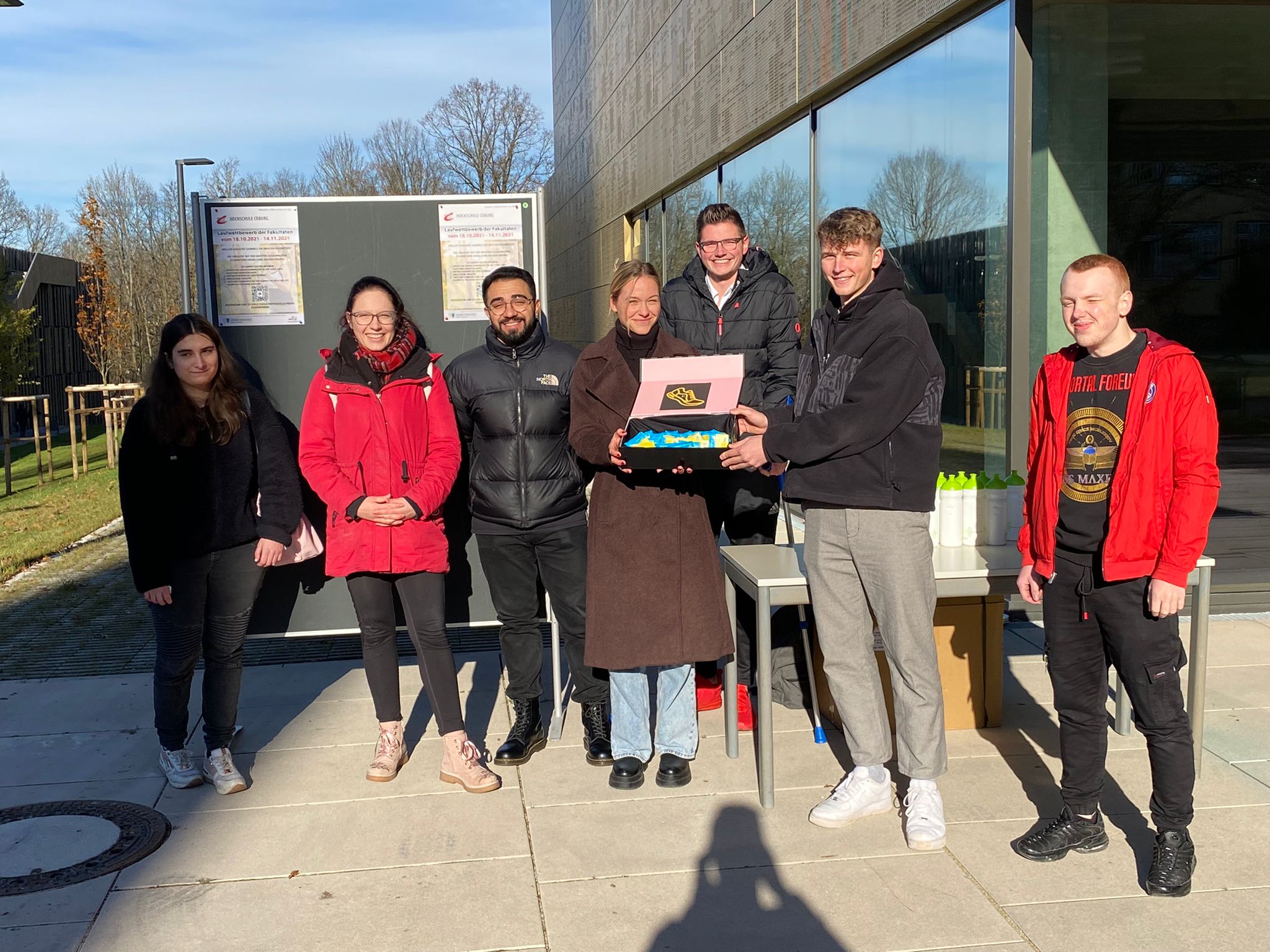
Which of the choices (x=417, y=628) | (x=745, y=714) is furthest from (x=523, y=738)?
(x=745, y=714)

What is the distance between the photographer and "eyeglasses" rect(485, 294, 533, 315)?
4.57 m

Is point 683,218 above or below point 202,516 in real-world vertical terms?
above

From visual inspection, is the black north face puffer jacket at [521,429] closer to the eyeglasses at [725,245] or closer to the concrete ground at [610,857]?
the eyeglasses at [725,245]

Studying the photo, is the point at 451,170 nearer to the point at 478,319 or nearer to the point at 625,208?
the point at 625,208

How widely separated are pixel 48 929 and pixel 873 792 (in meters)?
2.61

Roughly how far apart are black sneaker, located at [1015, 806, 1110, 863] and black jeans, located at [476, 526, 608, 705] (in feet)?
5.85

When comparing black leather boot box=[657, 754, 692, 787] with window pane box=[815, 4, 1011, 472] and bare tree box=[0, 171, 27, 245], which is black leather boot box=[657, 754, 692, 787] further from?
bare tree box=[0, 171, 27, 245]

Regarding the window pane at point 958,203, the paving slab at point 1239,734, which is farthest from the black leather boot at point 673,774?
the window pane at point 958,203

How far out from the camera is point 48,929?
340 centimetres

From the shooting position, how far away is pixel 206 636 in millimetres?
4629

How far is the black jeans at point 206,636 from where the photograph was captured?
4.51 m

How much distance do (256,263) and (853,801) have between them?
3.52 metres

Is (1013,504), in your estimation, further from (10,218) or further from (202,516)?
(10,218)

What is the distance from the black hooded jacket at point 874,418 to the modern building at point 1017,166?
285 cm
